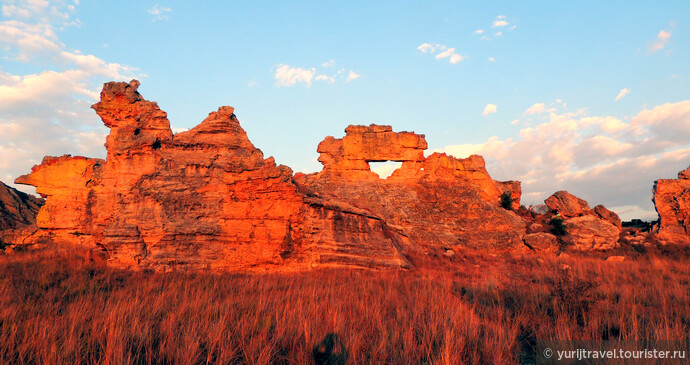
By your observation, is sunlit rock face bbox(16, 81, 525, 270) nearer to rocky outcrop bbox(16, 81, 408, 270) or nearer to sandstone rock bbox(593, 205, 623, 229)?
rocky outcrop bbox(16, 81, 408, 270)

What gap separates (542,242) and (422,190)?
33.3ft


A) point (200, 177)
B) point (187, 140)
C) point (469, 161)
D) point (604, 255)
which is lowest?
point (604, 255)

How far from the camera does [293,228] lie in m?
11.4

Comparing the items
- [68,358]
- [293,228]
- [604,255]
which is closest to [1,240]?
[293,228]

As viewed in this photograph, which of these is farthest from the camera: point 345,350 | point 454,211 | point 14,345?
point 454,211

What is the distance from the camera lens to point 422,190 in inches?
1145

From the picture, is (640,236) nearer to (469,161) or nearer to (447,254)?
(469,161)

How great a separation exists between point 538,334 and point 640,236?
2603 centimetres

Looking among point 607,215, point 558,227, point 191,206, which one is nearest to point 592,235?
point 558,227

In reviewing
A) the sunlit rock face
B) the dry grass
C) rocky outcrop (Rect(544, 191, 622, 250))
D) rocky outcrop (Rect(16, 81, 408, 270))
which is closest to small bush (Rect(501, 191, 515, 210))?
rocky outcrop (Rect(544, 191, 622, 250))

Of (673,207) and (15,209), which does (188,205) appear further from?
(673,207)

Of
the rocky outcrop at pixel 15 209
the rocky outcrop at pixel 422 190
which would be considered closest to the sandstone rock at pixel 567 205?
the rocky outcrop at pixel 422 190

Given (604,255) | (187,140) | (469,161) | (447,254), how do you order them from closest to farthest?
(187,140)
(447,254)
(604,255)
(469,161)

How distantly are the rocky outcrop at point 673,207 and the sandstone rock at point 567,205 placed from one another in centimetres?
541
